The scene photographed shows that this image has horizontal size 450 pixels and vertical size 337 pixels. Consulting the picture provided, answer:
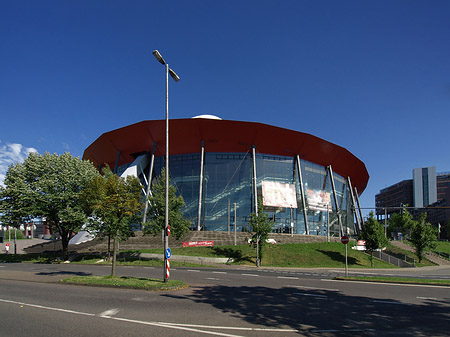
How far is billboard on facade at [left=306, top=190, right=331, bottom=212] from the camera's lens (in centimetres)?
6215

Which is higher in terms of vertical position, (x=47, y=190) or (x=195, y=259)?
(x=47, y=190)

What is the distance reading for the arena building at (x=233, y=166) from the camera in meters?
55.1

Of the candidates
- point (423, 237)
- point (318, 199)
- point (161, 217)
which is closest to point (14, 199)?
point (161, 217)

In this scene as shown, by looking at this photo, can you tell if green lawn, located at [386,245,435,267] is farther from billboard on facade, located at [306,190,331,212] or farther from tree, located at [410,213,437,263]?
billboard on facade, located at [306,190,331,212]

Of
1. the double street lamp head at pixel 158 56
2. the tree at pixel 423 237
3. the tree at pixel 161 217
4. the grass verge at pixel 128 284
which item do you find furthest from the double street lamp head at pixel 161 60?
the tree at pixel 423 237

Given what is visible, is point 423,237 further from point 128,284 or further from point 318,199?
point 128,284

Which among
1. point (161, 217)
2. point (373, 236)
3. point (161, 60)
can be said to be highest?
point (161, 60)

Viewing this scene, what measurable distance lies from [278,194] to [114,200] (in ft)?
140

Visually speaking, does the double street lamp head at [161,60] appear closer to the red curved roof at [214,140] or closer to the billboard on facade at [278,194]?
the red curved roof at [214,140]

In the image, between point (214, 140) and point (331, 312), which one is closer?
point (331, 312)

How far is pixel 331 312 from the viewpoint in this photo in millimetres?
9992

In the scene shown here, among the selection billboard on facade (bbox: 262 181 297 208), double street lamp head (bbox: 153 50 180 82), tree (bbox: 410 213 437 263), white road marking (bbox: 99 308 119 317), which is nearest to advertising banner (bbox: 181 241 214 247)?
billboard on facade (bbox: 262 181 297 208)

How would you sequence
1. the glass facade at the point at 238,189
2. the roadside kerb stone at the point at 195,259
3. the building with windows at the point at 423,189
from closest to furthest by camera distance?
the roadside kerb stone at the point at 195,259 → the glass facade at the point at 238,189 → the building with windows at the point at 423,189

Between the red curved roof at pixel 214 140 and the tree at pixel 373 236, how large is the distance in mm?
21015
